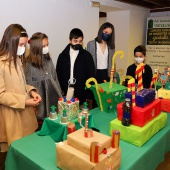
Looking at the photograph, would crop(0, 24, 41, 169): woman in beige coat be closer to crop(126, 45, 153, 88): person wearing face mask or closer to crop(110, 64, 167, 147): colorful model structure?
crop(110, 64, 167, 147): colorful model structure

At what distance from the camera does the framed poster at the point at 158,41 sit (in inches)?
186

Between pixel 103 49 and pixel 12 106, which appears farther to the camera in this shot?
pixel 103 49

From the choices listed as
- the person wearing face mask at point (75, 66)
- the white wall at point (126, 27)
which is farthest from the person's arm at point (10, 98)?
the white wall at point (126, 27)

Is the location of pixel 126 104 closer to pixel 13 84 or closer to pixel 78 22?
pixel 13 84

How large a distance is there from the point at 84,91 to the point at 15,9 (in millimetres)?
1306

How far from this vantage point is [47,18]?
2834 mm

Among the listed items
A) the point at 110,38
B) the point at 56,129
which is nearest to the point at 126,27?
the point at 110,38

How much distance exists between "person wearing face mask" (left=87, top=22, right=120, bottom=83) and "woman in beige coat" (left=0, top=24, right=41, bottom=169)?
1034 millimetres

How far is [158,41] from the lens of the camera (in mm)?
4859

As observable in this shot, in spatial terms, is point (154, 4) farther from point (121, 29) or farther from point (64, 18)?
point (64, 18)

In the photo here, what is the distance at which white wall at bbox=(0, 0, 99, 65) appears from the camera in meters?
2.44

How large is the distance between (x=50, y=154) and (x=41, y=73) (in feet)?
2.88

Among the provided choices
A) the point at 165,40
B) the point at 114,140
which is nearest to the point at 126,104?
the point at 114,140

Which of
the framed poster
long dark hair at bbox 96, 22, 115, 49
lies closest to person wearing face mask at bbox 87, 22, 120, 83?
long dark hair at bbox 96, 22, 115, 49
